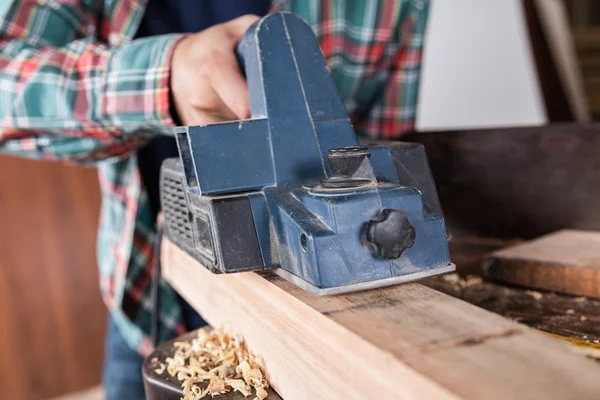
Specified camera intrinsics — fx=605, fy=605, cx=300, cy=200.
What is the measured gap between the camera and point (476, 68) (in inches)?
110

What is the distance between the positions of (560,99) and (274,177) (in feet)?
7.89

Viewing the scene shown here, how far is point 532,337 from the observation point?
436 mm

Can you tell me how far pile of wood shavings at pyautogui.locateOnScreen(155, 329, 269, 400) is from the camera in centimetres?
62

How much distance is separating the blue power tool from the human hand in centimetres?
2

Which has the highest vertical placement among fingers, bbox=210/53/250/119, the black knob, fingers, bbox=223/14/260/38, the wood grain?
fingers, bbox=223/14/260/38

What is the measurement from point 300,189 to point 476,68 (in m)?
2.42

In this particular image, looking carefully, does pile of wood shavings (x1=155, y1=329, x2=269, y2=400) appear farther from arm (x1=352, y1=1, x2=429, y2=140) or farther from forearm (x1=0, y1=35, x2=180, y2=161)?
arm (x1=352, y1=1, x2=429, y2=140)

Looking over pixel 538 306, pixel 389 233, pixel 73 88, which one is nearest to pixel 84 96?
pixel 73 88

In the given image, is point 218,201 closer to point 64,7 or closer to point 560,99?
point 64,7

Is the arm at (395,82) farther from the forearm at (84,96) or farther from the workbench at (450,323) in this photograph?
the forearm at (84,96)

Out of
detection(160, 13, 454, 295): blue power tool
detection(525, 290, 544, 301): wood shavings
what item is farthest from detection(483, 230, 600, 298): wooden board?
detection(160, 13, 454, 295): blue power tool

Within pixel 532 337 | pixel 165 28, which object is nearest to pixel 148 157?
pixel 165 28

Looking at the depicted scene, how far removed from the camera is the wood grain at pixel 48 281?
2.25 meters

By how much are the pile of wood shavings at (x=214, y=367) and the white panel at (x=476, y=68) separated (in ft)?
6.99
